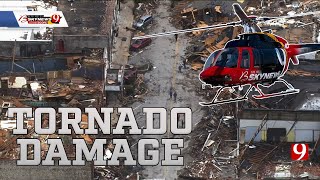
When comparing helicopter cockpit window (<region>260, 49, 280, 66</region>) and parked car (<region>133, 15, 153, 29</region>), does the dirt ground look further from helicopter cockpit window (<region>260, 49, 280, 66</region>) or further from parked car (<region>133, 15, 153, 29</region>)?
helicopter cockpit window (<region>260, 49, 280, 66</region>)

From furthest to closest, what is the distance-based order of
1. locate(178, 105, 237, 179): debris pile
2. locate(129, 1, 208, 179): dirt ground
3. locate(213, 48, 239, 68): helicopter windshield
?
locate(129, 1, 208, 179): dirt ground
locate(178, 105, 237, 179): debris pile
locate(213, 48, 239, 68): helicopter windshield

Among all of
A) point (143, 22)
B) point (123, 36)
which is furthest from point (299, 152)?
point (143, 22)

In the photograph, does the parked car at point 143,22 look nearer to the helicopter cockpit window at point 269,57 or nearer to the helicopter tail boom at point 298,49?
the helicopter tail boom at point 298,49

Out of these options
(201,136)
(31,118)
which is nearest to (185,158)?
(201,136)

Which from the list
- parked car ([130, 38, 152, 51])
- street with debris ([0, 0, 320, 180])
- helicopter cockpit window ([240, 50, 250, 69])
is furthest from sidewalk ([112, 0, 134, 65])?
helicopter cockpit window ([240, 50, 250, 69])

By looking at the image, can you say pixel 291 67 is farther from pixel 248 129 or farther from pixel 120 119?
pixel 120 119

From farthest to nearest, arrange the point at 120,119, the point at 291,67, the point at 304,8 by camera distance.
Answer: the point at 304,8
the point at 291,67
the point at 120,119
